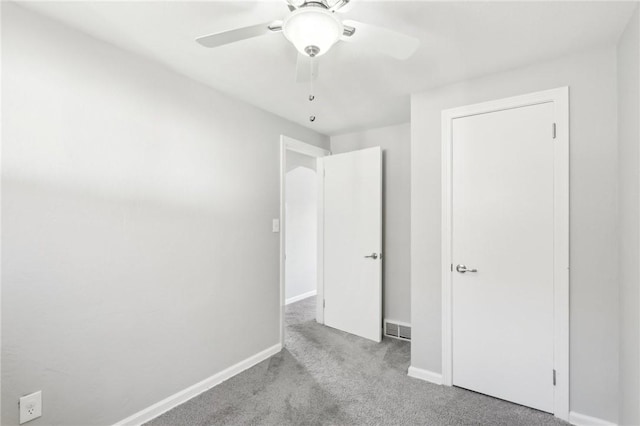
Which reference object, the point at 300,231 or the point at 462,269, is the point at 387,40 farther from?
the point at 300,231

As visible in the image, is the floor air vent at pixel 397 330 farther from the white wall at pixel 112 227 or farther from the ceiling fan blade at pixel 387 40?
the ceiling fan blade at pixel 387 40

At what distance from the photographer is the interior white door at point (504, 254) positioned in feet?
6.77

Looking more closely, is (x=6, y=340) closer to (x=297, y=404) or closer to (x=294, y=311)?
(x=297, y=404)

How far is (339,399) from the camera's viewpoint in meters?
2.23

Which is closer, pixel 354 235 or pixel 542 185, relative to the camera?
pixel 542 185

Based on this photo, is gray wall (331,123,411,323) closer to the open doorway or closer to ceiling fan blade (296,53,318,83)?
the open doorway

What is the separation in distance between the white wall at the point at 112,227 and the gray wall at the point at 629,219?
8.10 feet

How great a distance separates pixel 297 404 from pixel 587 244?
6.91 ft

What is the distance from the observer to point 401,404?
2.18m

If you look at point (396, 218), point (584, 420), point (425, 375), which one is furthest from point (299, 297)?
point (584, 420)

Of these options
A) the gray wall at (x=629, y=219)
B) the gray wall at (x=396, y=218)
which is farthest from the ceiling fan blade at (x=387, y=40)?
the gray wall at (x=396, y=218)

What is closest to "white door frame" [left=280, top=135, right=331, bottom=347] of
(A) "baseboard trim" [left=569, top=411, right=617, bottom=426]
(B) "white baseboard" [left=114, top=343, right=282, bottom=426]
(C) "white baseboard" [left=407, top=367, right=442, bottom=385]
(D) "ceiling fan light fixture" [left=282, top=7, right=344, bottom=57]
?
(B) "white baseboard" [left=114, top=343, right=282, bottom=426]

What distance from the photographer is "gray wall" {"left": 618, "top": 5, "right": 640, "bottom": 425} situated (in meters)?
1.52

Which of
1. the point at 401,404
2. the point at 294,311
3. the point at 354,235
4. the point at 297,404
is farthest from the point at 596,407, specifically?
the point at 294,311
